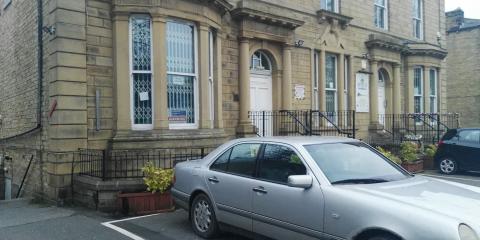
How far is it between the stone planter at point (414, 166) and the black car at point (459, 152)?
58 centimetres

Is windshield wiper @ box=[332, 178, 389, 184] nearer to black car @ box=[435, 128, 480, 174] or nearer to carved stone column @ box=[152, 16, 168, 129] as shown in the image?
carved stone column @ box=[152, 16, 168, 129]

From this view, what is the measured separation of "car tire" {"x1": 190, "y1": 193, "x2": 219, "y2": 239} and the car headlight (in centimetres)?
311

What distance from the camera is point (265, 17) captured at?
12.8 meters

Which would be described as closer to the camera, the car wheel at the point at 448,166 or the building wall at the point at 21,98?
the building wall at the point at 21,98

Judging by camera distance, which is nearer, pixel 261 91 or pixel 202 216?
pixel 202 216

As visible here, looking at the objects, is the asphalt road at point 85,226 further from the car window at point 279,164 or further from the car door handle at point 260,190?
the car window at point 279,164

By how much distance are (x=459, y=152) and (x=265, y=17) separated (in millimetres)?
7083

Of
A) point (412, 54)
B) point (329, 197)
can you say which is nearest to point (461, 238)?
point (329, 197)

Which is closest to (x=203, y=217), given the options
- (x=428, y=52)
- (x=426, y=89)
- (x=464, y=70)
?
(x=428, y=52)

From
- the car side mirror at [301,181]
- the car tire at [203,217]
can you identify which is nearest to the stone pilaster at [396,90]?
the car tire at [203,217]

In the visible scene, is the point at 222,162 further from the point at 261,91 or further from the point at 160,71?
the point at 261,91

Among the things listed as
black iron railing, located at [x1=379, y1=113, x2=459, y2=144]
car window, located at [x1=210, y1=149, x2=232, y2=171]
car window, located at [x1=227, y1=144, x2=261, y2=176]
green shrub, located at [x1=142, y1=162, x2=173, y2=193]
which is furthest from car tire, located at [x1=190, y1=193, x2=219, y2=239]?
black iron railing, located at [x1=379, y1=113, x2=459, y2=144]

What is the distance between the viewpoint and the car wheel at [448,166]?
13.0 metres

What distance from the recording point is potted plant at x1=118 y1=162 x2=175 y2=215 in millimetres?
7734
